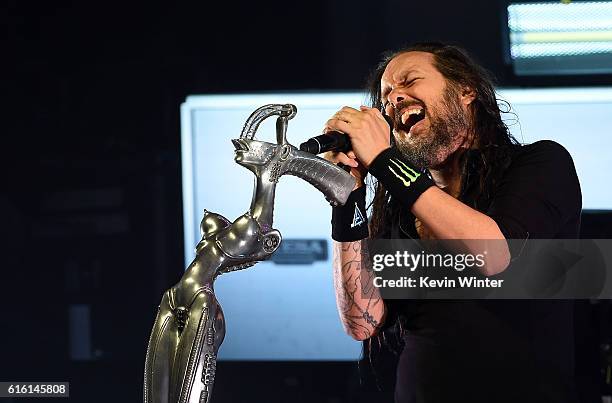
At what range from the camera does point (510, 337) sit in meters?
1.31

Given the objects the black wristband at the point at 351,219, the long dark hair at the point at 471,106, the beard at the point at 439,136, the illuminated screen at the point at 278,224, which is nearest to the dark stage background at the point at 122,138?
the illuminated screen at the point at 278,224

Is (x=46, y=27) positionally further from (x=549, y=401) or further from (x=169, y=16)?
(x=549, y=401)

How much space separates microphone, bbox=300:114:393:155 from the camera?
1.05m

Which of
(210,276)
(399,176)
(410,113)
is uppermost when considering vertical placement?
(410,113)

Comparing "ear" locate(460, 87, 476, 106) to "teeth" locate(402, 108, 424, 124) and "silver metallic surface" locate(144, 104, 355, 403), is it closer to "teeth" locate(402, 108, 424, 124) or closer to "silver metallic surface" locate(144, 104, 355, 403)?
"teeth" locate(402, 108, 424, 124)

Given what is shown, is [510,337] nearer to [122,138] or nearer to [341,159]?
[341,159]

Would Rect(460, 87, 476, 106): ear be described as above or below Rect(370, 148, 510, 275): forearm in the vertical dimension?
above

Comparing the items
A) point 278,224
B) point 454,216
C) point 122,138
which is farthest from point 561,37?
point 454,216

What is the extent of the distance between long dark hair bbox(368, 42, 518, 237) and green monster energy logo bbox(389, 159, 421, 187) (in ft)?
1.02

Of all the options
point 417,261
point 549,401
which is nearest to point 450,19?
point 417,261

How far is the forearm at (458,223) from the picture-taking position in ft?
3.73

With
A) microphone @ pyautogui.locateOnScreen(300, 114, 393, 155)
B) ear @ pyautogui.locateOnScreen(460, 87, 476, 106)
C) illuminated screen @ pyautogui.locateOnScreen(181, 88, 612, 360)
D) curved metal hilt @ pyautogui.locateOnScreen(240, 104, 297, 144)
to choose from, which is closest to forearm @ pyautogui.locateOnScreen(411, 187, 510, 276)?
microphone @ pyautogui.locateOnScreen(300, 114, 393, 155)

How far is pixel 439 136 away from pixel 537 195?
0.70 ft

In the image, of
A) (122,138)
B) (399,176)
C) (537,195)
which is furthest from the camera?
(122,138)
